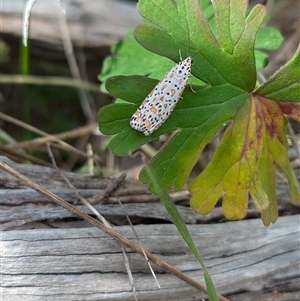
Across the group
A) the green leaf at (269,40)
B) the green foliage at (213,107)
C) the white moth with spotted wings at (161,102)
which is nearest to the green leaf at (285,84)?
the green foliage at (213,107)

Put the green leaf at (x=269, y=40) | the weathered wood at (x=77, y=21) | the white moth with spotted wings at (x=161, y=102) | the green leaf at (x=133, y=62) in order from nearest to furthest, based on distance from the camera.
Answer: the white moth with spotted wings at (x=161, y=102), the green leaf at (x=269, y=40), the green leaf at (x=133, y=62), the weathered wood at (x=77, y=21)

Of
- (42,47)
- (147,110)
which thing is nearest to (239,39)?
(147,110)

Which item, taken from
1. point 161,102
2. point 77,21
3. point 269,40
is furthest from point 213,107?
point 77,21

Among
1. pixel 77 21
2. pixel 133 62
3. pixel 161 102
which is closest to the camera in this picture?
pixel 161 102

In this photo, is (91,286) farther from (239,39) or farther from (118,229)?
(239,39)

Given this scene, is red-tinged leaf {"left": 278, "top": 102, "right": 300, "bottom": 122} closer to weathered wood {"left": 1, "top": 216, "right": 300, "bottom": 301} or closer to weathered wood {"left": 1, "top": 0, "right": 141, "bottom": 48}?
weathered wood {"left": 1, "top": 216, "right": 300, "bottom": 301}

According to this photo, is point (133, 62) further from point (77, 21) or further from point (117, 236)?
point (77, 21)

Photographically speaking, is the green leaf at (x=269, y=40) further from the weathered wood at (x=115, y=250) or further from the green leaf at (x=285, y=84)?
the weathered wood at (x=115, y=250)
